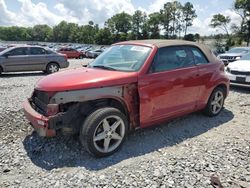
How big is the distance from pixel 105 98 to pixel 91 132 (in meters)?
0.57

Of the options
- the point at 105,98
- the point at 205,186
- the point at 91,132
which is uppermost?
the point at 105,98

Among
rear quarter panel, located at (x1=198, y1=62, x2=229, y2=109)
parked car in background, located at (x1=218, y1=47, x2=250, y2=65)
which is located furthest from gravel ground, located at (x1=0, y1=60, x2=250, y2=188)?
parked car in background, located at (x1=218, y1=47, x2=250, y2=65)

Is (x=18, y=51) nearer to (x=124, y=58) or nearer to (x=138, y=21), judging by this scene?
(x=124, y=58)

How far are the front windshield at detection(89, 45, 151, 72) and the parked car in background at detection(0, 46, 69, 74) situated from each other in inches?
344

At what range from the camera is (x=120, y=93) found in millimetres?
4070

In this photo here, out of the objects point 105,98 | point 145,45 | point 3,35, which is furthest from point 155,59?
point 3,35

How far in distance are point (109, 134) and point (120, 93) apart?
631 mm

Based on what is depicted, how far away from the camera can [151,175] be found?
3.53m

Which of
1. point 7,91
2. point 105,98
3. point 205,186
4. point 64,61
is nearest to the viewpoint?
point 205,186

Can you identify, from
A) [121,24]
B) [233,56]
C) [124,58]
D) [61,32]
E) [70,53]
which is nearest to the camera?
[124,58]

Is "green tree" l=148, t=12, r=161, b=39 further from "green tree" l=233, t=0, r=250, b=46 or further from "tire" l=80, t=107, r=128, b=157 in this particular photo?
"tire" l=80, t=107, r=128, b=157

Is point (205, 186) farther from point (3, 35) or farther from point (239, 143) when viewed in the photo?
point (3, 35)

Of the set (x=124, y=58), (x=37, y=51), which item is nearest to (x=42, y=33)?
(x=37, y=51)

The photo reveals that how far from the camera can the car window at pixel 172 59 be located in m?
4.48
